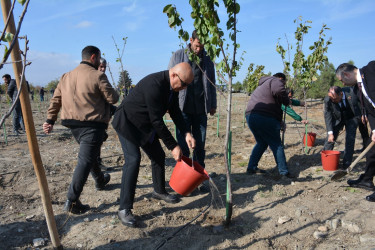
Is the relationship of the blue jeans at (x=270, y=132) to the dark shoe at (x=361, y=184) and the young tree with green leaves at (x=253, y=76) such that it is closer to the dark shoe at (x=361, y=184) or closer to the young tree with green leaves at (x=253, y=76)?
the dark shoe at (x=361, y=184)

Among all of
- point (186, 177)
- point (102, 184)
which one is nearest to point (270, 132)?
point (186, 177)

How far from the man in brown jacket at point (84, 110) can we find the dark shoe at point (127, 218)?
0.55 meters

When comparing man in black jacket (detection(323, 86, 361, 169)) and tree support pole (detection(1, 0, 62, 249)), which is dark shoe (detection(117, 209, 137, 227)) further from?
man in black jacket (detection(323, 86, 361, 169))

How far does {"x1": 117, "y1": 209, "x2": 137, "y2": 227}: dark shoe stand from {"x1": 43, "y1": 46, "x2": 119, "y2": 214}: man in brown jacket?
552 millimetres

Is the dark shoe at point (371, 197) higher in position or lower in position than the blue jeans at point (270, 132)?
lower

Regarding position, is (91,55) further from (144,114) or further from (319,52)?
(319,52)

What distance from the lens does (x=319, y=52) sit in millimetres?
5461

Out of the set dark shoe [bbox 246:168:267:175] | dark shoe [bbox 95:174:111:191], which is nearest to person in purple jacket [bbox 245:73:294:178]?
dark shoe [bbox 246:168:267:175]

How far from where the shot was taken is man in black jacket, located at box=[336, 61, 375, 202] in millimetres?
3291

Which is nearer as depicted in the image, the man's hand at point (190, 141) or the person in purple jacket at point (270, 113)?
the man's hand at point (190, 141)

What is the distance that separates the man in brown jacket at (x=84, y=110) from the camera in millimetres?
3055

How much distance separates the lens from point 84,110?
10.0 feet

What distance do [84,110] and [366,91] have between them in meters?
3.24

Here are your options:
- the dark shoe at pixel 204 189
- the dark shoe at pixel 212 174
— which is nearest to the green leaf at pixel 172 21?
the dark shoe at pixel 204 189
